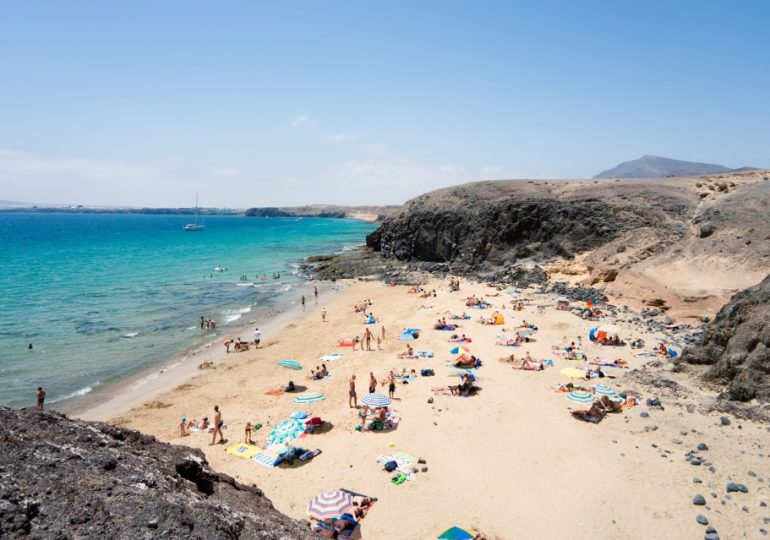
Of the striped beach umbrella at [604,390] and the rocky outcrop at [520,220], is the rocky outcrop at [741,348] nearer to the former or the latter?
the striped beach umbrella at [604,390]

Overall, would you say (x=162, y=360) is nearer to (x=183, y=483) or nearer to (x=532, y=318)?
(x=532, y=318)

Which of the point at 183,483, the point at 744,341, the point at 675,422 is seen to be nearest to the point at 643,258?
the point at 744,341

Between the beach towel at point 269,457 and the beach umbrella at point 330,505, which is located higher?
the beach umbrella at point 330,505

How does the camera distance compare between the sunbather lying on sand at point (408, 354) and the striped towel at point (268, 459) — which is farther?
the sunbather lying on sand at point (408, 354)

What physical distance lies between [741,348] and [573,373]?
5.94 m

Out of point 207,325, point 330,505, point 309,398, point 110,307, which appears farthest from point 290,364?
point 110,307

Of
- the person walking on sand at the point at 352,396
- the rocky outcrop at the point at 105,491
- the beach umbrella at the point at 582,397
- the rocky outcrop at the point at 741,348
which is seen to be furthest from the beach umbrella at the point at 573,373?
the rocky outcrop at the point at 105,491

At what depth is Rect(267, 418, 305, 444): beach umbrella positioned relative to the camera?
15.8m

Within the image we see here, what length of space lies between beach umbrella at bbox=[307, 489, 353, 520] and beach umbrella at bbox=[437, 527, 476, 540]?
2334 mm

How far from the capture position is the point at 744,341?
1664cm

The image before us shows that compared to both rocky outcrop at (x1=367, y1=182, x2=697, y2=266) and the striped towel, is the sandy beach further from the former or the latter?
rocky outcrop at (x1=367, y1=182, x2=697, y2=266)

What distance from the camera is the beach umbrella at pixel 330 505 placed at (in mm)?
10945

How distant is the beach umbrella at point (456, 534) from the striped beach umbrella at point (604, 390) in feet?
A: 31.8

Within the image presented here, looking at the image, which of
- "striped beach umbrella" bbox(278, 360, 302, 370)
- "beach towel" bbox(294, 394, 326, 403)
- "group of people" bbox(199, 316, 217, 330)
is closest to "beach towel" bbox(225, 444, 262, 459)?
"beach towel" bbox(294, 394, 326, 403)
